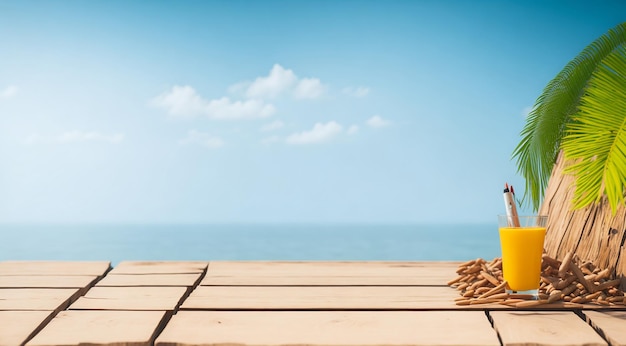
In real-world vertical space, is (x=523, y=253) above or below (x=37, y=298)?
above

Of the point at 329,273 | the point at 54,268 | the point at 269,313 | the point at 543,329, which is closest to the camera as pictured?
the point at 543,329

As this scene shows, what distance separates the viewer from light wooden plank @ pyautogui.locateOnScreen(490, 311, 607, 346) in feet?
4.22

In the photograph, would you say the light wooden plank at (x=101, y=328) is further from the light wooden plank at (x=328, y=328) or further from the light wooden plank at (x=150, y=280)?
the light wooden plank at (x=150, y=280)

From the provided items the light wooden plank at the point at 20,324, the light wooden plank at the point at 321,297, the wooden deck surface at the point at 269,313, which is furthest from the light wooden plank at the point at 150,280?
the light wooden plank at the point at 20,324

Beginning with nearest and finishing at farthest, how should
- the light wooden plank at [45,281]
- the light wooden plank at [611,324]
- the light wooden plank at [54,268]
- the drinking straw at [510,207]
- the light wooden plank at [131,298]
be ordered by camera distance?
the light wooden plank at [611,324] < the light wooden plank at [131,298] < the drinking straw at [510,207] < the light wooden plank at [45,281] < the light wooden plank at [54,268]

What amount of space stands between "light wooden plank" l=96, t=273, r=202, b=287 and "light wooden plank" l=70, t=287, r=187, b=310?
2.7 inches

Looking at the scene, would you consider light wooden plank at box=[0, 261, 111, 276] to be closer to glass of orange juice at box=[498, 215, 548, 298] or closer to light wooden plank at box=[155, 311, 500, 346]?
light wooden plank at box=[155, 311, 500, 346]

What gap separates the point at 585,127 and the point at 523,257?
0.43 metres

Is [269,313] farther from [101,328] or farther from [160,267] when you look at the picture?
[160,267]

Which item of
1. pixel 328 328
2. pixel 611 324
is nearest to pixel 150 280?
pixel 328 328

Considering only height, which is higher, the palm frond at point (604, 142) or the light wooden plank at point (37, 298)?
the palm frond at point (604, 142)

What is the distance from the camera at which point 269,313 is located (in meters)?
1.56

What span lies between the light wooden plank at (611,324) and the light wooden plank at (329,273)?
0.52 meters

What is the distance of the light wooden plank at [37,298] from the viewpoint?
1645 millimetres
